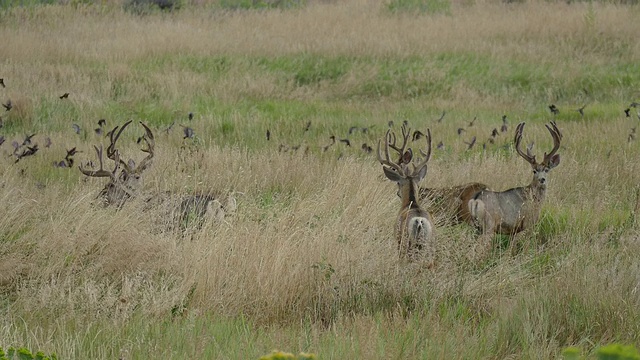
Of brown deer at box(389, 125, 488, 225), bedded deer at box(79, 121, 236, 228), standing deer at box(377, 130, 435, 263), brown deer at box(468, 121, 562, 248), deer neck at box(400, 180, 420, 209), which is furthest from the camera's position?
brown deer at box(389, 125, 488, 225)

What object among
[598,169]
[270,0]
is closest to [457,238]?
[598,169]

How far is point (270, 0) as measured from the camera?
28.0m

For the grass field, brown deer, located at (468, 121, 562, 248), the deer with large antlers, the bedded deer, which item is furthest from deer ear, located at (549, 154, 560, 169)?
the deer with large antlers

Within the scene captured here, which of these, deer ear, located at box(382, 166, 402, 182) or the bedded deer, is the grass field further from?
deer ear, located at box(382, 166, 402, 182)

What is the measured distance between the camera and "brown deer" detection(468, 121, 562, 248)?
8.00 metres

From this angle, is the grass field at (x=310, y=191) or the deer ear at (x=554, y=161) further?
the deer ear at (x=554, y=161)

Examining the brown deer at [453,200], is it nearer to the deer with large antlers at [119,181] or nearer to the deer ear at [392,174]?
the deer ear at [392,174]

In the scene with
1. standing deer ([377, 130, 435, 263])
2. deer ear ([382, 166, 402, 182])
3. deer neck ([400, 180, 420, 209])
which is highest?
deer ear ([382, 166, 402, 182])

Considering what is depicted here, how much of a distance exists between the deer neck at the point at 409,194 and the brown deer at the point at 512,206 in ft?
2.63

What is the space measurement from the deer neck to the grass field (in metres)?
0.32

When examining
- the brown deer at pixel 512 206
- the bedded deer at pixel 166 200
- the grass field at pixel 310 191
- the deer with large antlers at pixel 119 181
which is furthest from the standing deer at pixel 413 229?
the deer with large antlers at pixel 119 181

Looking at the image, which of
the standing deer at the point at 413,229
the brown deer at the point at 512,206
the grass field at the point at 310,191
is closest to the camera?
the grass field at the point at 310,191

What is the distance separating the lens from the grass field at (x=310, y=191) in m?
5.38

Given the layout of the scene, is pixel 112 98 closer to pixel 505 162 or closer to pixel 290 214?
pixel 505 162
